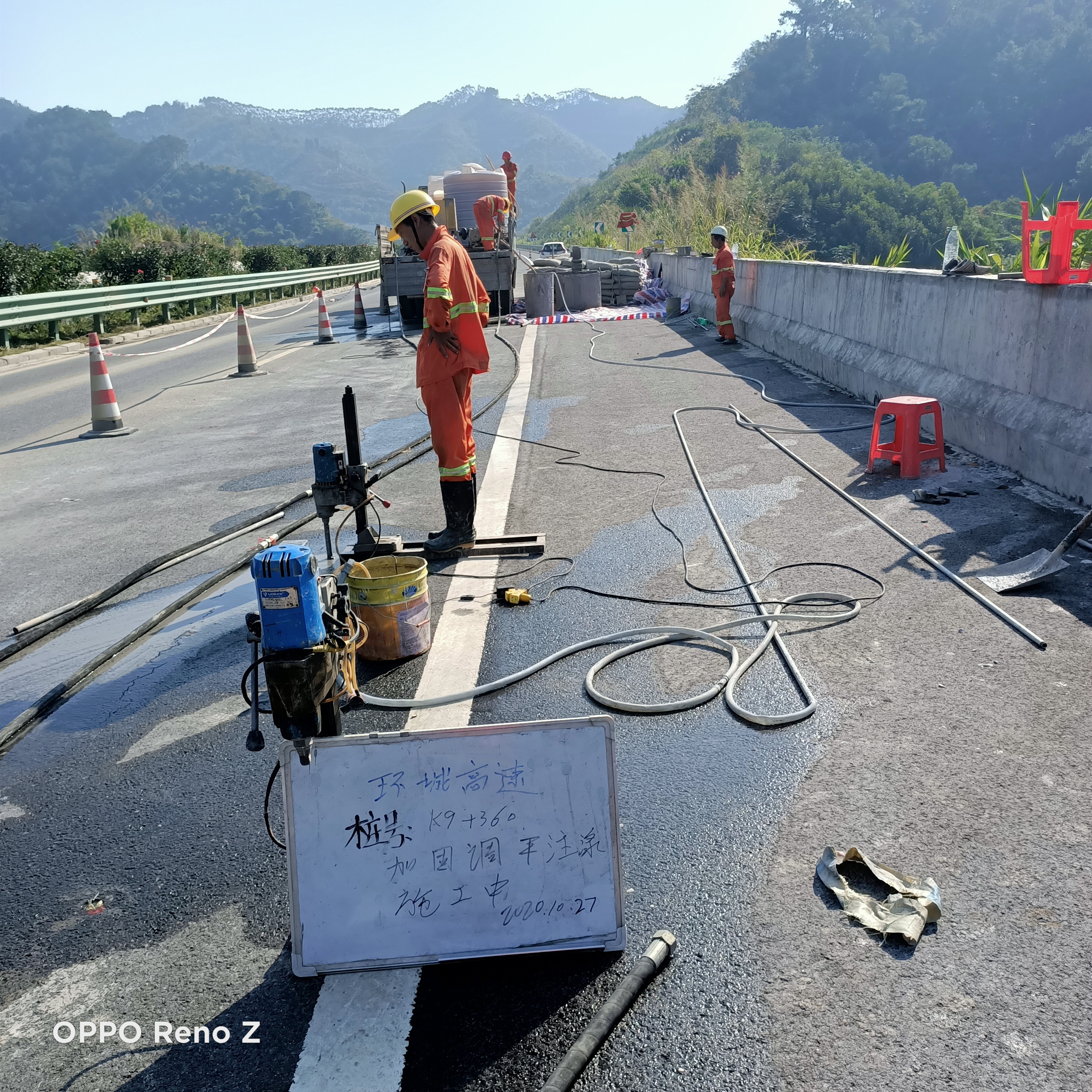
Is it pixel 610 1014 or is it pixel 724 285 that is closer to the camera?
pixel 610 1014

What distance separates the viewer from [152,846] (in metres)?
3.36

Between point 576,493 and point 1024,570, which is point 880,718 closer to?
point 1024,570

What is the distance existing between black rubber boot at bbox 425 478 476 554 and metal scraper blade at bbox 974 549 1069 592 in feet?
9.47

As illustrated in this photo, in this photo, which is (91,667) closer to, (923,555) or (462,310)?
(462,310)

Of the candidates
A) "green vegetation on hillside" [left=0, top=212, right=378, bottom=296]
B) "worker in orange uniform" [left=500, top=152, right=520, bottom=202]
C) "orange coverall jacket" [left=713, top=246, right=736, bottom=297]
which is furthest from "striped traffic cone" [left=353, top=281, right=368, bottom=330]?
"orange coverall jacket" [left=713, top=246, right=736, bottom=297]

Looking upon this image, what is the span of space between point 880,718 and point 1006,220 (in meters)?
117

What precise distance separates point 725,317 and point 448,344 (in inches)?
456

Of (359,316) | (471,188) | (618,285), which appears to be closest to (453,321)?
(359,316)

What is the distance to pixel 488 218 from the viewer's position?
76.9 feet

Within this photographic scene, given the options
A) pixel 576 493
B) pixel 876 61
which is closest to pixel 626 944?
pixel 576 493

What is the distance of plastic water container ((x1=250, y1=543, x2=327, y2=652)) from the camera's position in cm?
307

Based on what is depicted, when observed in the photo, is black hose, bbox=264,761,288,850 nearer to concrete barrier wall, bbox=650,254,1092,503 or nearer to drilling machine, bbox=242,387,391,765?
drilling machine, bbox=242,387,391,765

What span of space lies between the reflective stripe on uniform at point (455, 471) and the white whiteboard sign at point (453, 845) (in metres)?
3.40

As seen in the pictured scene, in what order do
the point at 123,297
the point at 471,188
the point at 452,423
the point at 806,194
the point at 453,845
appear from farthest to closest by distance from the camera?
the point at 806,194 → the point at 471,188 → the point at 123,297 → the point at 452,423 → the point at 453,845
